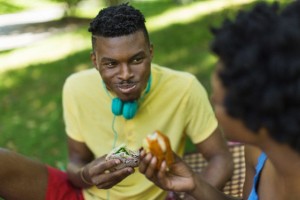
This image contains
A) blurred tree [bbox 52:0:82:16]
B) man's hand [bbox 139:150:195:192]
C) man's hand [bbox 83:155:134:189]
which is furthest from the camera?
blurred tree [bbox 52:0:82:16]

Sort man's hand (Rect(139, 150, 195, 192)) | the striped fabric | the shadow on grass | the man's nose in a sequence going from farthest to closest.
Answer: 1. the shadow on grass
2. the striped fabric
3. the man's nose
4. man's hand (Rect(139, 150, 195, 192))

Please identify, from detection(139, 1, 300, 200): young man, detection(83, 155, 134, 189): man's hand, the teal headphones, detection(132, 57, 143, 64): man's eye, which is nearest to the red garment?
detection(83, 155, 134, 189): man's hand

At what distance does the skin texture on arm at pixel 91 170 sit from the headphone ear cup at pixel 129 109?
0.26m

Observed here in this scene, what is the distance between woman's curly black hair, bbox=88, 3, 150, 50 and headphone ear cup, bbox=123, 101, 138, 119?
0.32m

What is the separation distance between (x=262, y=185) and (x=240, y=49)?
2.57ft

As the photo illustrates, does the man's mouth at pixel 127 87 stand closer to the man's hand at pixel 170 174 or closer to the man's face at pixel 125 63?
the man's face at pixel 125 63

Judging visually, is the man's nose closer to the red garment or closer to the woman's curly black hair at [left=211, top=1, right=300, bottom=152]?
the red garment

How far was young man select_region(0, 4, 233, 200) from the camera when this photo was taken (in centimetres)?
249

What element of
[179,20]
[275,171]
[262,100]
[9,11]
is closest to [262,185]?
[275,171]

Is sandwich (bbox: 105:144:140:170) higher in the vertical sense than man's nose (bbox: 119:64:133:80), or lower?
lower

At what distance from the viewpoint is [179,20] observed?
24.0 ft

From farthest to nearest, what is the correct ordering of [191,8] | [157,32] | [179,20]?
[191,8] → [179,20] → [157,32]

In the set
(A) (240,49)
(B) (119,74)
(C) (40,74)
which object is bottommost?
(C) (40,74)

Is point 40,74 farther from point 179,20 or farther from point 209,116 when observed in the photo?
point 209,116
